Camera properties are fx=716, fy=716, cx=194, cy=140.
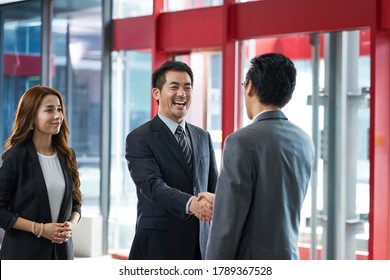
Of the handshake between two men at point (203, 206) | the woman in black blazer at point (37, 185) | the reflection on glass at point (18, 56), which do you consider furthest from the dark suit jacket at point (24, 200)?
the reflection on glass at point (18, 56)

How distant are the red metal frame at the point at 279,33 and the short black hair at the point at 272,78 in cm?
288

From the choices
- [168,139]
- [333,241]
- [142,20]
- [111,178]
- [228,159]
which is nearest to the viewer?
[228,159]

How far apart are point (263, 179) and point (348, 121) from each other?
3594 millimetres

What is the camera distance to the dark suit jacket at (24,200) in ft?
11.2

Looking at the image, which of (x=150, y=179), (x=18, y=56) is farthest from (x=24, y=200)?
(x=18, y=56)

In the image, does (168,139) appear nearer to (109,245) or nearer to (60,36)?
(109,245)

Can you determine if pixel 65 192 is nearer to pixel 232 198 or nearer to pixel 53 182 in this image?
pixel 53 182

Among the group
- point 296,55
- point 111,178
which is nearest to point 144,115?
point 111,178

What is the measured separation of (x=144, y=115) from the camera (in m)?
7.59

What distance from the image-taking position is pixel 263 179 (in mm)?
2564

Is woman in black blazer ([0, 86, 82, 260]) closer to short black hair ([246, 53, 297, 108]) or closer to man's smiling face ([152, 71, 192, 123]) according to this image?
man's smiling face ([152, 71, 192, 123])

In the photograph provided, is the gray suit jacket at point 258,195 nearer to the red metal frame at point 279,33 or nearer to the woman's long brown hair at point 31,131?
the woman's long brown hair at point 31,131

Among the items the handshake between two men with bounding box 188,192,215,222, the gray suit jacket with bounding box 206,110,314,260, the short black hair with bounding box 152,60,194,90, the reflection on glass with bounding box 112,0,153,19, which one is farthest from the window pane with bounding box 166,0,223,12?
the gray suit jacket with bounding box 206,110,314,260
